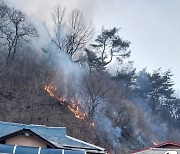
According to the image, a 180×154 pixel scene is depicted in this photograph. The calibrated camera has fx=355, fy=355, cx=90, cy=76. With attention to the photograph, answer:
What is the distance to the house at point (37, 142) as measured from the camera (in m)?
15.0

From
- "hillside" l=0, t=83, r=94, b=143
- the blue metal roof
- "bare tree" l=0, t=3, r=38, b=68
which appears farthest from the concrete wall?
"bare tree" l=0, t=3, r=38, b=68

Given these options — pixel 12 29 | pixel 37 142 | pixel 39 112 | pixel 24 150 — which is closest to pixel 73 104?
pixel 39 112

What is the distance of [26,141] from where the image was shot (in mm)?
16891

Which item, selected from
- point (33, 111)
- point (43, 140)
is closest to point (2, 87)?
point (33, 111)

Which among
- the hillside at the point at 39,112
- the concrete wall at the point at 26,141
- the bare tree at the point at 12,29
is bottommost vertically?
the concrete wall at the point at 26,141

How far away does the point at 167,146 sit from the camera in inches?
829

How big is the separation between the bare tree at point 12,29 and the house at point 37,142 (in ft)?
56.7

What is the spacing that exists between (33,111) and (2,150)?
14.3m

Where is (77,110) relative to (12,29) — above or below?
below

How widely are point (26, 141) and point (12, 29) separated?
74.5 ft

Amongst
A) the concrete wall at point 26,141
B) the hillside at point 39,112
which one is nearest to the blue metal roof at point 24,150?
the concrete wall at point 26,141

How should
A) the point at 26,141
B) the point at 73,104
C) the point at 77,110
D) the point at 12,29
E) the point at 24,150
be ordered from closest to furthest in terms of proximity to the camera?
1. the point at 24,150
2. the point at 26,141
3. the point at 77,110
4. the point at 73,104
5. the point at 12,29

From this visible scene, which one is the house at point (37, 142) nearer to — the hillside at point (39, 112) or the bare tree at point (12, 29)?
the hillside at point (39, 112)

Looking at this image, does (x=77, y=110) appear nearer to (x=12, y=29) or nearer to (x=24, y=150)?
(x=12, y=29)
